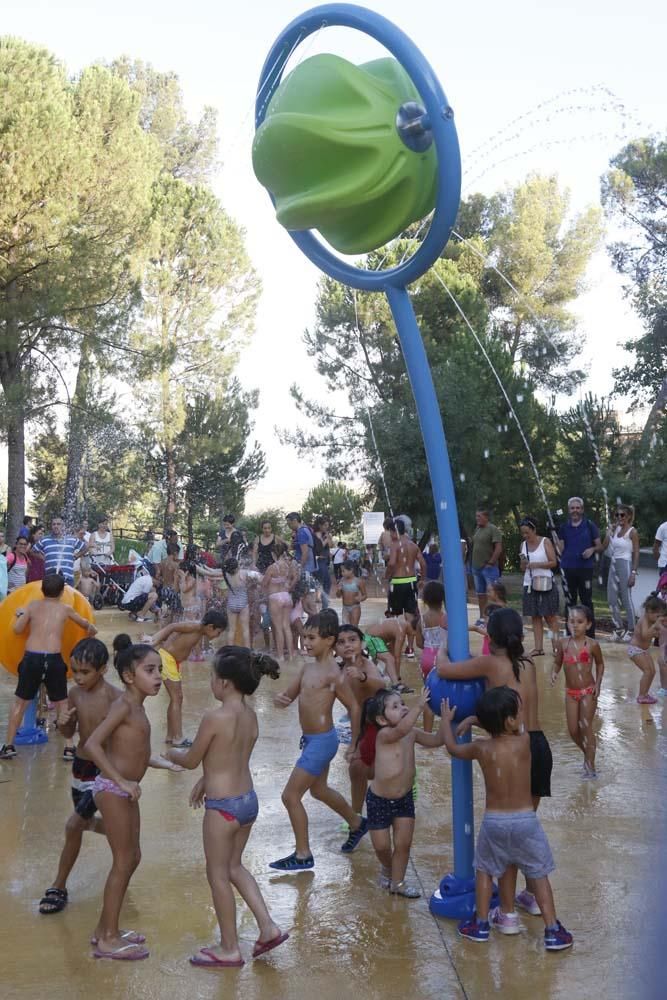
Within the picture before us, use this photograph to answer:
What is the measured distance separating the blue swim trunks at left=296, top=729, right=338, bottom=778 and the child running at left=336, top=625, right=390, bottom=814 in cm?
30

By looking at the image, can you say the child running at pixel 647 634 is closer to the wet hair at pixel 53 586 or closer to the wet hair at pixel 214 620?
the wet hair at pixel 214 620

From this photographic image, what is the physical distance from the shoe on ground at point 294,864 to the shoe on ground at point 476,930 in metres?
1.09

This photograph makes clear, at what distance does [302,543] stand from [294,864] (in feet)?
28.1

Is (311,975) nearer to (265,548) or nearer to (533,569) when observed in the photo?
(533,569)

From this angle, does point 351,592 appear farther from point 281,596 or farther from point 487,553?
point 487,553

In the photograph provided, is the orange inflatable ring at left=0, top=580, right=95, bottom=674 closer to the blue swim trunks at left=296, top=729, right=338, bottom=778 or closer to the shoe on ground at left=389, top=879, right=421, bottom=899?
the blue swim trunks at left=296, top=729, right=338, bottom=778

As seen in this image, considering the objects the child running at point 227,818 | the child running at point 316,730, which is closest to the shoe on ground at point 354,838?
the child running at point 316,730

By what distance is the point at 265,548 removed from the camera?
12.9 m

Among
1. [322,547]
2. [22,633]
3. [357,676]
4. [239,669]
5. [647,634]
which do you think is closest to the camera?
[239,669]

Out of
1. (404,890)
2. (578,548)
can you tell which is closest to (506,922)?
(404,890)

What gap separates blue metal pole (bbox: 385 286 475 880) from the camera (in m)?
4.78

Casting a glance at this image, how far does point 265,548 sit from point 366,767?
7.47m

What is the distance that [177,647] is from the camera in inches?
300

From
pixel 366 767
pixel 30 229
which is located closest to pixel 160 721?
pixel 366 767
